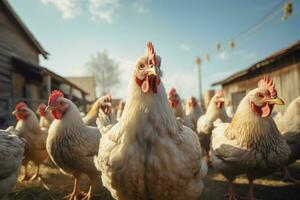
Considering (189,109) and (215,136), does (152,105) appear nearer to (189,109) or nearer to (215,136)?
(215,136)

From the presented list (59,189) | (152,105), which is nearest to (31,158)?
(59,189)

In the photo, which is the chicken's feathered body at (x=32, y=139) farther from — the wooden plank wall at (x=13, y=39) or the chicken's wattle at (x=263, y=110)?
the wooden plank wall at (x=13, y=39)

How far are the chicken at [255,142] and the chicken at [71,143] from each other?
90.1 inches

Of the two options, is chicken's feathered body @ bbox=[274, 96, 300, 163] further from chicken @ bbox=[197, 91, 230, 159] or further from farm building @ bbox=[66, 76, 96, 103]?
farm building @ bbox=[66, 76, 96, 103]

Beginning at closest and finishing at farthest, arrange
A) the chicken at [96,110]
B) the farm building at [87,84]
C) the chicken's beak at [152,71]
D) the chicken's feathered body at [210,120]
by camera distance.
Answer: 1. the chicken's beak at [152,71]
2. the chicken's feathered body at [210,120]
3. the chicken at [96,110]
4. the farm building at [87,84]

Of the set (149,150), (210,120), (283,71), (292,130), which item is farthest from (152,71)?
(283,71)

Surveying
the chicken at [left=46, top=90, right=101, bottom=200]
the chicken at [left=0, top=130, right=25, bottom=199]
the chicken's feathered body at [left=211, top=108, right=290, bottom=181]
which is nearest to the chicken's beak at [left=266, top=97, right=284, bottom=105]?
the chicken's feathered body at [left=211, top=108, right=290, bottom=181]

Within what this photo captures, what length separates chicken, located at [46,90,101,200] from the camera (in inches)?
145

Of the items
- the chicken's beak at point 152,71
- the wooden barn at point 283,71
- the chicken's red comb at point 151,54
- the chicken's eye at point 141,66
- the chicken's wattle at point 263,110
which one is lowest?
the chicken's wattle at point 263,110

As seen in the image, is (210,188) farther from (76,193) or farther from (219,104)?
(76,193)

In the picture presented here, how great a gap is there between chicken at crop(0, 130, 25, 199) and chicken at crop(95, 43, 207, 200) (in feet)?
6.06

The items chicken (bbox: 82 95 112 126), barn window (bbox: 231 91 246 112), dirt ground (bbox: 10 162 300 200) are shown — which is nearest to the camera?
dirt ground (bbox: 10 162 300 200)

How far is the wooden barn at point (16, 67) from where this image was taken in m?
10.2

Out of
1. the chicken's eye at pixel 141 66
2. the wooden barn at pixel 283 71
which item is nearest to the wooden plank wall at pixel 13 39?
the chicken's eye at pixel 141 66
